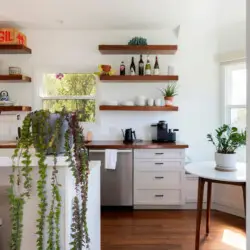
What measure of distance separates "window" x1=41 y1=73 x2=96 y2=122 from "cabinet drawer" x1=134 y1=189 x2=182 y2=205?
1434mm

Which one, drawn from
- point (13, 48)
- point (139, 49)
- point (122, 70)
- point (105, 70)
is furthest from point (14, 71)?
point (139, 49)

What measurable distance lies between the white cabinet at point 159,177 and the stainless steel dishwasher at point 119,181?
0.27ft

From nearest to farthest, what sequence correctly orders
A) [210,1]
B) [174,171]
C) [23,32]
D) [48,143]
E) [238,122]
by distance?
[48,143], [210,1], [174,171], [238,122], [23,32]

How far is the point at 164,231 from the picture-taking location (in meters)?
2.74

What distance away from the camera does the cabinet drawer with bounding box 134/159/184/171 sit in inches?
131

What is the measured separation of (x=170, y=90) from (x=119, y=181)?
1.62 meters

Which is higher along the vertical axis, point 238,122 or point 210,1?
point 210,1

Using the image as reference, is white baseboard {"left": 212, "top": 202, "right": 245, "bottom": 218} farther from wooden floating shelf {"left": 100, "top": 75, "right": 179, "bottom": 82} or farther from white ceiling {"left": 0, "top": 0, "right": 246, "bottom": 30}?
white ceiling {"left": 0, "top": 0, "right": 246, "bottom": 30}

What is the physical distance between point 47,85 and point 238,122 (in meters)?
3.03

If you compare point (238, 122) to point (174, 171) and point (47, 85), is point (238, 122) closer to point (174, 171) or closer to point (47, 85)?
point (174, 171)

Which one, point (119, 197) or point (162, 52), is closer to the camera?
point (119, 197)

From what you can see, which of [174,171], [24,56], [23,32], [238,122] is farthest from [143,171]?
[23,32]

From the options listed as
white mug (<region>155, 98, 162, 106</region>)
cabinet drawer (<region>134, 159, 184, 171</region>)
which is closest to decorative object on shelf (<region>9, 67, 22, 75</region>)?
white mug (<region>155, 98, 162, 106</region>)

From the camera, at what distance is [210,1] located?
2906 mm
